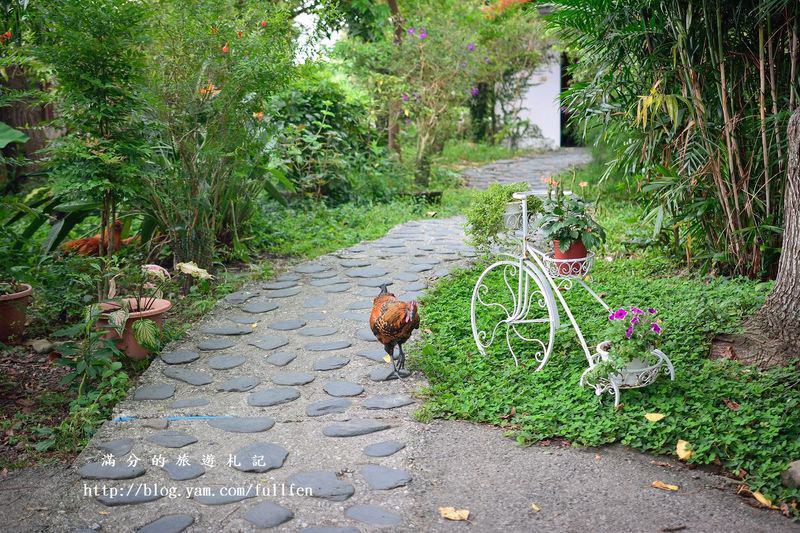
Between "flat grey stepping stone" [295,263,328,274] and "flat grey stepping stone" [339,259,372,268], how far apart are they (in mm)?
202

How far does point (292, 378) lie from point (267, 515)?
149 centimetres

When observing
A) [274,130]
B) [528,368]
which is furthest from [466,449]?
[274,130]

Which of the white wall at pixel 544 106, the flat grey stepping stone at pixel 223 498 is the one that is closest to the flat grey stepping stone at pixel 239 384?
the flat grey stepping stone at pixel 223 498

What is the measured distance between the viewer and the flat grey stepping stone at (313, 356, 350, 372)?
4.63 meters

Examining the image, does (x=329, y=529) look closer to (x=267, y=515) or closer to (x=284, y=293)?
(x=267, y=515)

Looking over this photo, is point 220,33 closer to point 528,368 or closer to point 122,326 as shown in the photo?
point 122,326

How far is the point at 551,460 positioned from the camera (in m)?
3.51

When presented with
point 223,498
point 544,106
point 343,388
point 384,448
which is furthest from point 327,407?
point 544,106

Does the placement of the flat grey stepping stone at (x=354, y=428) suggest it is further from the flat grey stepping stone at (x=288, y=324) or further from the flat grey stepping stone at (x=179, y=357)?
the flat grey stepping stone at (x=288, y=324)

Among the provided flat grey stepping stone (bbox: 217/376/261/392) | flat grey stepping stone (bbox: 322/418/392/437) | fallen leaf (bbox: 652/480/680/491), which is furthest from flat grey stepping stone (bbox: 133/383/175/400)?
fallen leaf (bbox: 652/480/680/491)

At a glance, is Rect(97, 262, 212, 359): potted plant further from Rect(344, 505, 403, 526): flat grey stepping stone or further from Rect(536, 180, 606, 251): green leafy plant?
Rect(536, 180, 606, 251): green leafy plant

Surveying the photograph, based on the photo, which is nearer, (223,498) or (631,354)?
(223,498)

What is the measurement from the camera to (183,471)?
3430mm

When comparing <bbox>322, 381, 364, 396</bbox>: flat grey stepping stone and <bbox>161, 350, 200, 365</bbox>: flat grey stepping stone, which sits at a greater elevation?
<bbox>161, 350, 200, 365</bbox>: flat grey stepping stone
